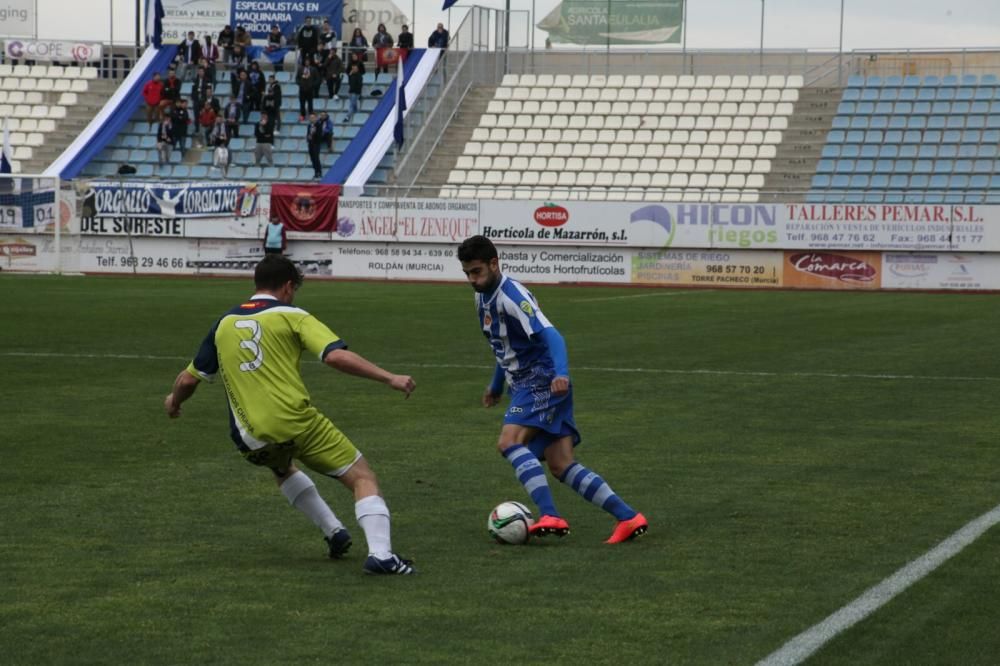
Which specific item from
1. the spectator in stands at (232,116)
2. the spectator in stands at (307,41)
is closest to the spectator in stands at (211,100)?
the spectator in stands at (232,116)

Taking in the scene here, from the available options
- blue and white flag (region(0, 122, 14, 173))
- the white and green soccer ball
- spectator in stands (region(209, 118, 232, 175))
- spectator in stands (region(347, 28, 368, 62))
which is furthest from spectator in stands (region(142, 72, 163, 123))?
the white and green soccer ball

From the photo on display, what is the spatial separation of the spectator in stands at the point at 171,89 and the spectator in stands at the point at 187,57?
70.9 inches

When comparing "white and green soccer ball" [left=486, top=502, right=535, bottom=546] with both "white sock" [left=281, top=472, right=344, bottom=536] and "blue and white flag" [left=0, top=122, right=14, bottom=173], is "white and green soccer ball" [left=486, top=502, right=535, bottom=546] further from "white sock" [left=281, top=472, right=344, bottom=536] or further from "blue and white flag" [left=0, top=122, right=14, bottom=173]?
"blue and white flag" [left=0, top=122, right=14, bottom=173]

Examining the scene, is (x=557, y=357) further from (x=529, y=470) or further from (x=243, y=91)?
(x=243, y=91)

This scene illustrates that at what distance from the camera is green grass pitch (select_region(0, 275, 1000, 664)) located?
5988 millimetres

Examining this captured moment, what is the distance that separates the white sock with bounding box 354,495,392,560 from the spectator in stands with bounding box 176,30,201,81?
140ft

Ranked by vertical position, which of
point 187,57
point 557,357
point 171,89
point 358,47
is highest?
point 358,47

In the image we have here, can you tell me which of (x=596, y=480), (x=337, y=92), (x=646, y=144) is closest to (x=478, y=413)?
(x=596, y=480)

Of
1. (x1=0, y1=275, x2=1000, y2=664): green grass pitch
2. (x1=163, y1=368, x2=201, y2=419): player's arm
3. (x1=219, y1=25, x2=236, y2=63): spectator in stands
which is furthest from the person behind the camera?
(x1=219, y1=25, x2=236, y2=63): spectator in stands

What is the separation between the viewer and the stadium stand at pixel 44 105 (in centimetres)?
4706

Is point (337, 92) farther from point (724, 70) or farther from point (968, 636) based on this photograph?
point (968, 636)

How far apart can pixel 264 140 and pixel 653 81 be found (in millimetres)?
11673

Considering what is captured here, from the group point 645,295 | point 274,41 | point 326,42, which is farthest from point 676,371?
point 274,41

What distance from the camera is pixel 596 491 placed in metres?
8.06
